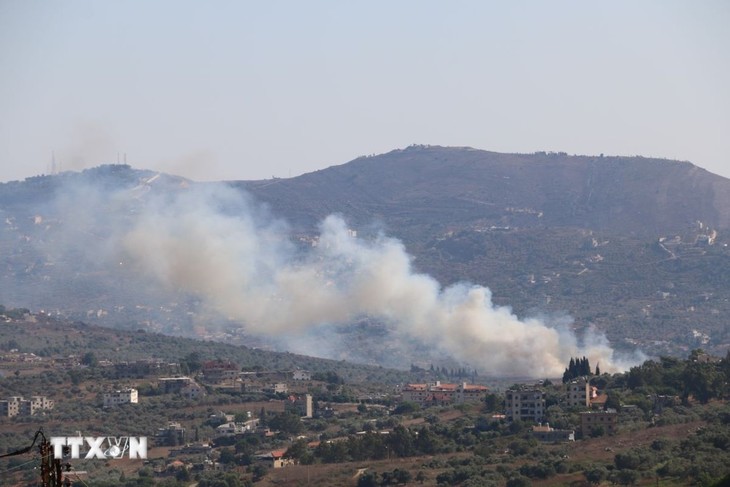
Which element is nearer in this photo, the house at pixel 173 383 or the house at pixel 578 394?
the house at pixel 578 394

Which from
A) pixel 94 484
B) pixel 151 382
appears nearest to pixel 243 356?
pixel 151 382

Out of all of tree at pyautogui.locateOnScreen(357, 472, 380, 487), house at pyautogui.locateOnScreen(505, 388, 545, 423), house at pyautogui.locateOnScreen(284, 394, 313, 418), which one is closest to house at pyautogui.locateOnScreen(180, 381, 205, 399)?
house at pyautogui.locateOnScreen(284, 394, 313, 418)

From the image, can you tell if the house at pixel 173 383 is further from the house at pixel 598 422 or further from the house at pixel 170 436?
the house at pixel 598 422

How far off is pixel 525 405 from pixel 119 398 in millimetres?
32881

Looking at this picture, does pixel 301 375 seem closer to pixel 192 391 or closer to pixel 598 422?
pixel 192 391

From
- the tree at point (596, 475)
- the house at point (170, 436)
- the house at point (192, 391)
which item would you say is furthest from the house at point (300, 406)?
the tree at point (596, 475)

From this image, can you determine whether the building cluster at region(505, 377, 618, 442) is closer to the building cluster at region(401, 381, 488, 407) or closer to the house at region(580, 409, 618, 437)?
the house at region(580, 409, 618, 437)

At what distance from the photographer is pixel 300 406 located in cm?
13288

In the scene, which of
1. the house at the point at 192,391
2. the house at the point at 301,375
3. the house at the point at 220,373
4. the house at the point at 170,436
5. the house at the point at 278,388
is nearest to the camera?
the house at the point at 170,436

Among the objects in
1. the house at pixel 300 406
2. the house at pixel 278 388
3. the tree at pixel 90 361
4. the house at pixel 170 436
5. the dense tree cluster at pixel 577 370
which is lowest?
the house at pixel 170 436

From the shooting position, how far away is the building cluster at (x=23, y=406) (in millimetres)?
130250

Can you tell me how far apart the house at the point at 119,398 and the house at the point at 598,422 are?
128 feet

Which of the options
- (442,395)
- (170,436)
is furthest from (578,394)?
(170,436)

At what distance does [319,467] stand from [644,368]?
32.0 metres
